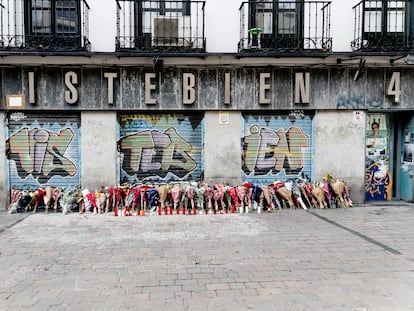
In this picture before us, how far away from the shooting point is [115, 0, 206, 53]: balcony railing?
9.32 metres

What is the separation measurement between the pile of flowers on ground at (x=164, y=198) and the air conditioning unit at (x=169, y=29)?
3.86 m

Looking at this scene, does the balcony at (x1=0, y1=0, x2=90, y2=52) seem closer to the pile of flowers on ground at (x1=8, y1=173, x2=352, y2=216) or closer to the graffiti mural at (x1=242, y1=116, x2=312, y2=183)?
the pile of flowers on ground at (x1=8, y1=173, x2=352, y2=216)

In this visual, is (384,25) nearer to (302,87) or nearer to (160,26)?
(302,87)

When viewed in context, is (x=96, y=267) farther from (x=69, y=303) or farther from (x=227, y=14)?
(x=227, y=14)

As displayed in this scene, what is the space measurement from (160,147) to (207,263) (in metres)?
5.00

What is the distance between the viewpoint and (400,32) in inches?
397

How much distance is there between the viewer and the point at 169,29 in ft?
30.7

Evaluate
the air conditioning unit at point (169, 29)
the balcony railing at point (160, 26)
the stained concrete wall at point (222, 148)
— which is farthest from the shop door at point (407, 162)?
the air conditioning unit at point (169, 29)

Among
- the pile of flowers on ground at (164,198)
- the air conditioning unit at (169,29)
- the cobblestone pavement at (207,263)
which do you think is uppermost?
the air conditioning unit at (169,29)

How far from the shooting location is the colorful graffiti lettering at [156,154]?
9.88m

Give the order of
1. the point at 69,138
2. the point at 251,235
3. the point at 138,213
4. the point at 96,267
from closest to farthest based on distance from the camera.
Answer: the point at 96,267 → the point at 251,235 → the point at 138,213 → the point at 69,138

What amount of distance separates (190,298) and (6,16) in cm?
910

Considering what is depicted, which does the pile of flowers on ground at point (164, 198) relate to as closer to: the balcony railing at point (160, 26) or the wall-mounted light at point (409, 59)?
the balcony railing at point (160, 26)

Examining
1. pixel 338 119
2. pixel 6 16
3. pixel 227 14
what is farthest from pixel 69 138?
Result: pixel 338 119
